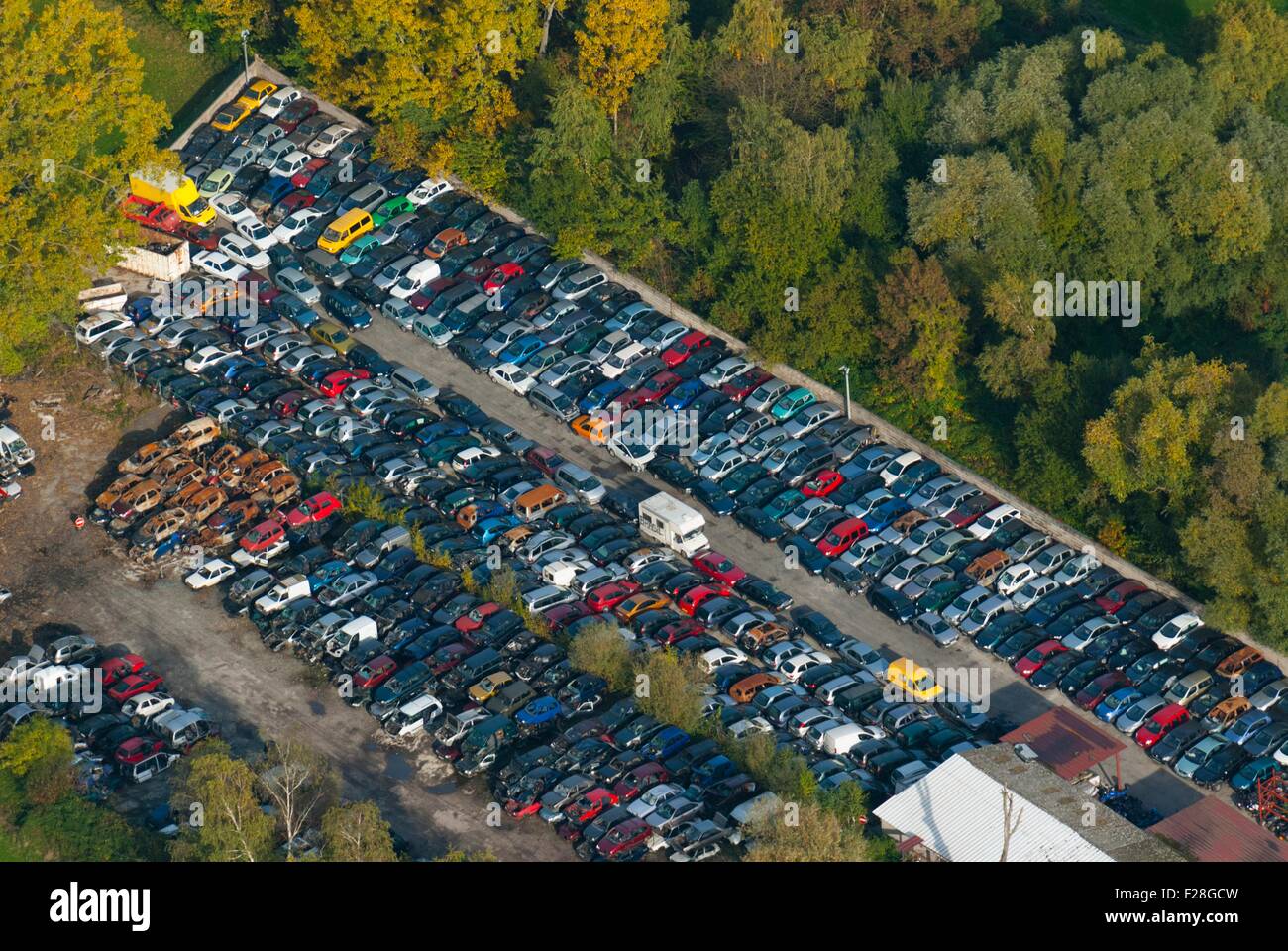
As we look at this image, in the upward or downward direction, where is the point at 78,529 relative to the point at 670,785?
upward

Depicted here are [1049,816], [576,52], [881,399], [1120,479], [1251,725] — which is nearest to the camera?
[1049,816]

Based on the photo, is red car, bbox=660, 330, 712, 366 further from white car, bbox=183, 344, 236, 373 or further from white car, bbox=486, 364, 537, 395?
white car, bbox=183, 344, 236, 373

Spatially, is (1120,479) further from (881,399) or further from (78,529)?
(78,529)

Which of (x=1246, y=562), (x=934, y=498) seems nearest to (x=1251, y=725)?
(x=1246, y=562)

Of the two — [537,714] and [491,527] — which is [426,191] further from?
[537,714]

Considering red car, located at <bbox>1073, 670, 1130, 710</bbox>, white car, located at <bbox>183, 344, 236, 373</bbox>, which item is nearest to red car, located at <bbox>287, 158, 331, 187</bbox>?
white car, located at <bbox>183, 344, 236, 373</bbox>
